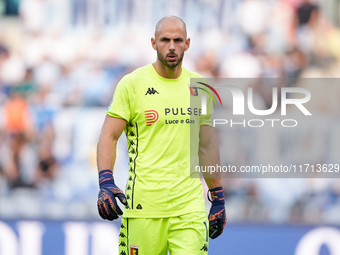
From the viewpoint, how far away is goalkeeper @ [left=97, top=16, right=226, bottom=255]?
Answer: 125 inches

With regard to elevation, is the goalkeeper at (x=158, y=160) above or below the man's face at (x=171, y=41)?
below

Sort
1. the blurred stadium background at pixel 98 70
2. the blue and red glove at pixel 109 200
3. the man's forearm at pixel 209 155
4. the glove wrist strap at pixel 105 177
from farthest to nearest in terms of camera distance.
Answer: the blurred stadium background at pixel 98 70 < the man's forearm at pixel 209 155 < the glove wrist strap at pixel 105 177 < the blue and red glove at pixel 109 200

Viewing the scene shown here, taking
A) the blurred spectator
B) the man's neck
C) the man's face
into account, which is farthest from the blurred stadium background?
the man's face

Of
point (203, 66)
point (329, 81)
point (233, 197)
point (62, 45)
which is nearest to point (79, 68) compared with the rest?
point (62, 45)

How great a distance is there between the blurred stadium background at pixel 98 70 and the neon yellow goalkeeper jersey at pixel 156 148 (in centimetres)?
272

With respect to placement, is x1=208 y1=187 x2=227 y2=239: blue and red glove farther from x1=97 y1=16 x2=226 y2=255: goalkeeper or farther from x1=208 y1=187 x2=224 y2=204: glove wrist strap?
x1=97 y1=16 x2=226 y2=255: goalkeeper

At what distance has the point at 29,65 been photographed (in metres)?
6.04

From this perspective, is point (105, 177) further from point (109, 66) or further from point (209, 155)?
point (109, 66)

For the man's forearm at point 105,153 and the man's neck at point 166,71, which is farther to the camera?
the man's neck at point 166,71

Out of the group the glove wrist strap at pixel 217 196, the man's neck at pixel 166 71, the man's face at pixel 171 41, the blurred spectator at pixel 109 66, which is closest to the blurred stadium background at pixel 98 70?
the blurred spectator at pixel 109 66

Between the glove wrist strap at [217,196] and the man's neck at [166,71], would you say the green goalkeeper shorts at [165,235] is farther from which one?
the man's neck at [166,71]

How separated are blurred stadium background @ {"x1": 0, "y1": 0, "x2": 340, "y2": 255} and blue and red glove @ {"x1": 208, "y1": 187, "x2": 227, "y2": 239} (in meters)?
2.34

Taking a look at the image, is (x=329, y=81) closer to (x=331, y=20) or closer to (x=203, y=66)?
(x=331, y=20)

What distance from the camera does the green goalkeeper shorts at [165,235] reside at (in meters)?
3.15
